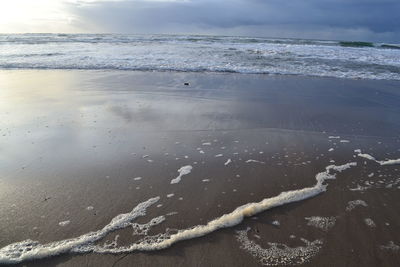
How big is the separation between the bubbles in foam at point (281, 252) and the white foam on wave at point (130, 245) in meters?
0.39

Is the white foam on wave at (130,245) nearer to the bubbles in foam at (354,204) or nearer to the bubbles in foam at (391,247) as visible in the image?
the bubbles in foam at (354,204)

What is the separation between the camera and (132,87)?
36.5ft

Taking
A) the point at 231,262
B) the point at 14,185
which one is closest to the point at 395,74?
the point at 231,262

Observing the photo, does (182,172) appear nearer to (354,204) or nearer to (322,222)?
(322,222)

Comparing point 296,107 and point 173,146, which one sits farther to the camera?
point 296,107

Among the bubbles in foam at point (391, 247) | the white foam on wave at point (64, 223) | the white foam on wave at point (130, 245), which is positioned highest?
the bubbles in foam at point (391, 247)

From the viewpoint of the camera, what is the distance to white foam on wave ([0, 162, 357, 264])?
9.90 ft

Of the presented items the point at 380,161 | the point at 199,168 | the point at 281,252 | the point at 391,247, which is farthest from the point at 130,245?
the point at 380,161

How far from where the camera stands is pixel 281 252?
307 centimetres

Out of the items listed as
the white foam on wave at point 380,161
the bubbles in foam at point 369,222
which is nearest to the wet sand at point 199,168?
the bubbles in foam at point 369,222

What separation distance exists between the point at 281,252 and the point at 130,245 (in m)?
1.59

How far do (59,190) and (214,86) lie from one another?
820cm

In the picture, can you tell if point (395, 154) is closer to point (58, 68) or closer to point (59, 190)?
point (59, 190)

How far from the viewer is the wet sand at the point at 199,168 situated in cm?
323
